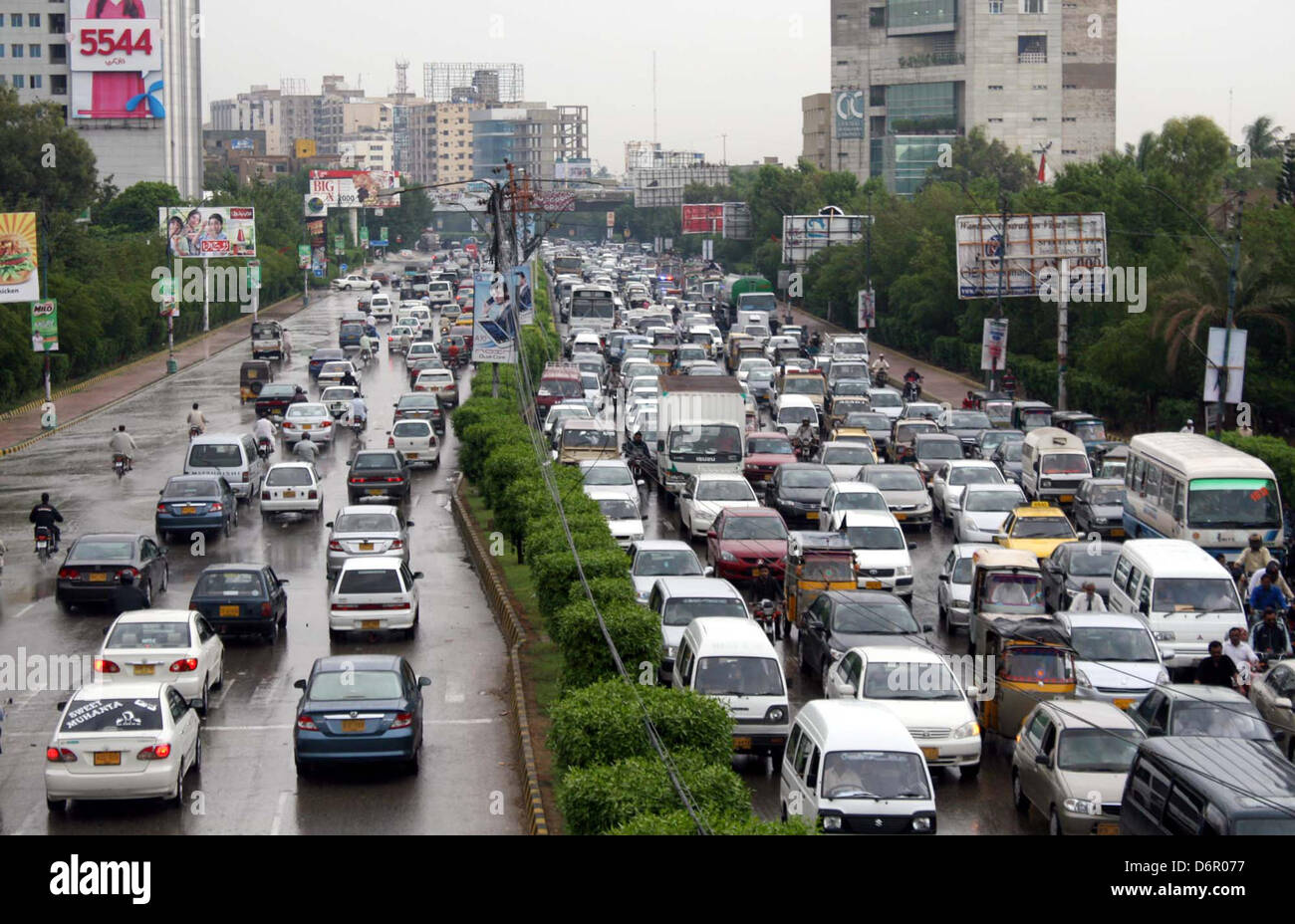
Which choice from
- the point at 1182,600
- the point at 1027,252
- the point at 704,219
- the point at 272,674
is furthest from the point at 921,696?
the point at 704,219

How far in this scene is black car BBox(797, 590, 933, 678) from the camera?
2145cm

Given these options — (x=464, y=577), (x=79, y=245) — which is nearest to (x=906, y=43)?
(x=79, y=245)

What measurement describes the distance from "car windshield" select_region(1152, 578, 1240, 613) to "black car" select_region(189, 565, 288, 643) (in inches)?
494

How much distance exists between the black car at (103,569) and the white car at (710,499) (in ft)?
34.2

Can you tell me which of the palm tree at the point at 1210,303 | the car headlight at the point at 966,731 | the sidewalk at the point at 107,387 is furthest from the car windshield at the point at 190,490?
the palm tree at the point at 1210,303

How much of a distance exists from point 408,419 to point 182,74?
4317 inches

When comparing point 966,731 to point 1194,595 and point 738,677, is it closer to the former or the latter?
point 738,677

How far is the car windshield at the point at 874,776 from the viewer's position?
1492cm

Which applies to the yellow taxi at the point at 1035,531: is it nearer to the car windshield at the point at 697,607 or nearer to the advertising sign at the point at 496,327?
the car windshield at the point at 697,607

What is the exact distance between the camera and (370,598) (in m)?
25.3

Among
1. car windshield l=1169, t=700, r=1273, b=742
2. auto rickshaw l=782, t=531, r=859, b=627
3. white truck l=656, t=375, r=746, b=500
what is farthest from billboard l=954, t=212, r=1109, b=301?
car windshield l=1169, t=700, r=1273, b=742

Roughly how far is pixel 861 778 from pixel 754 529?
554 inches

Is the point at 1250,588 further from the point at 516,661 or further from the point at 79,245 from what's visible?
the point at 79,245

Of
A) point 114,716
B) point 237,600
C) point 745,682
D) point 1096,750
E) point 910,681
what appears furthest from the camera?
point 237,600
